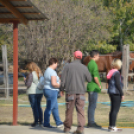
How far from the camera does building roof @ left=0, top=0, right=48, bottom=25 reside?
6.32 m

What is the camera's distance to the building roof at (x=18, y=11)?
6316 millimetres

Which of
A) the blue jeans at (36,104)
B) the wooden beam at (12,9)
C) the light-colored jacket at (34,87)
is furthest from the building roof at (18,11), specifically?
the blue jeans at (36,104)

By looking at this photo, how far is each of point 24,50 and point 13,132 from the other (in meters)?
6.93

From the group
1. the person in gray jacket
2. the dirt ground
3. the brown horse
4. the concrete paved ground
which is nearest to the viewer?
the person in gray jacket

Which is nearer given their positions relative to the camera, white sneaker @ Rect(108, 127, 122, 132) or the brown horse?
white sneaker @ Rect(108, 127, 122, 132)

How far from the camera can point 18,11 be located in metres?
6.62

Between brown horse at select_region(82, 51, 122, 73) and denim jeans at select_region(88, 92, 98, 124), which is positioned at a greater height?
brown horse at select_region(82, 51, 122, 73)

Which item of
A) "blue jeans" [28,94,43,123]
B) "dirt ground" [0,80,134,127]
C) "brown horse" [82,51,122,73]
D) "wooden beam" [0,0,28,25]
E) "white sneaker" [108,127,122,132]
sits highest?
"wooden beam" [0,0,28,25]

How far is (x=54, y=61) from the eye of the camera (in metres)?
6.39

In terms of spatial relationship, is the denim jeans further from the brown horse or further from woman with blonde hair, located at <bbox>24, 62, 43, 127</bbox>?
the brown horse

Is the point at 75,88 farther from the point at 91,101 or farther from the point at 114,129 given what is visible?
the point at 114,129

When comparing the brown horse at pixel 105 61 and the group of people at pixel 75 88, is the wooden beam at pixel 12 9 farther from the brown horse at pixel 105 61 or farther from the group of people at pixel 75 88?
the brown horse at pixel 105 61

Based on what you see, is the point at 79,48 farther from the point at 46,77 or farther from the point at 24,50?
the point at 46,77

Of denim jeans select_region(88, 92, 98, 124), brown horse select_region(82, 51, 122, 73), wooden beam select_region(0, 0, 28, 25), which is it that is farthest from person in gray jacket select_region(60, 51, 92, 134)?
brown horse select_region(82, 51, 122, 73)
